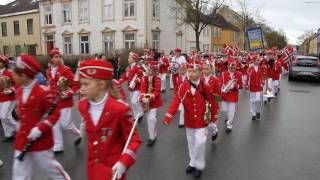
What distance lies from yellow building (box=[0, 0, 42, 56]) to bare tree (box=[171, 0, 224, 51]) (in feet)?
57.9

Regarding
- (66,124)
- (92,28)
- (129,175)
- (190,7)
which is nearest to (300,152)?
(129,175)

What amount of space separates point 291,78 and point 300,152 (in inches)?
711

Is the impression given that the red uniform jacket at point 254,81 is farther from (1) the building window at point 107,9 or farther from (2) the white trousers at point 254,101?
(1) the building window at point 107,9

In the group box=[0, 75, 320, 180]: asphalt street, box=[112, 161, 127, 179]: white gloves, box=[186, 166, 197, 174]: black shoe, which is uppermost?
box=[112, 161, 127, 179]: white gloves

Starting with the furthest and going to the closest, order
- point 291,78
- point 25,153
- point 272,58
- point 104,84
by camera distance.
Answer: point 291,78
point 272,58
point 25,153
point 104,84

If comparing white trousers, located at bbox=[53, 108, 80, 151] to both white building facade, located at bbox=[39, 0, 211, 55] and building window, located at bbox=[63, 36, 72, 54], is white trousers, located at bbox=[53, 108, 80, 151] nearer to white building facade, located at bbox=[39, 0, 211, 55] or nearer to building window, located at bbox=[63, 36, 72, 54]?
white building facade, located at bbox=[39, 0, 211, 55]

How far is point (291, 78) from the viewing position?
956 inches

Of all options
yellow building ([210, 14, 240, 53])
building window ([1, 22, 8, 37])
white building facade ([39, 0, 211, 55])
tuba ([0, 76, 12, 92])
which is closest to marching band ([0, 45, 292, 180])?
tuba ([0, 76, 12, 92])

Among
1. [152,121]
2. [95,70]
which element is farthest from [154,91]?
[95,70]

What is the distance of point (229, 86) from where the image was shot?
29.5ft

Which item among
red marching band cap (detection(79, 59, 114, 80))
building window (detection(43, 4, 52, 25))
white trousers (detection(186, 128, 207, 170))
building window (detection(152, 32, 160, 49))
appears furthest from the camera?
building window (detection(43, 4, 52, 25))

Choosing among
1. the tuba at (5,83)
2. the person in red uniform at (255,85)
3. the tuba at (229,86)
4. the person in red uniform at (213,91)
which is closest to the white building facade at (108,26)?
the person in red uniform at (255,85)

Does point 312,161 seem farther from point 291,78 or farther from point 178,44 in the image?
point 178,44

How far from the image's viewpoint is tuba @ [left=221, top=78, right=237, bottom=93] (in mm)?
8980
